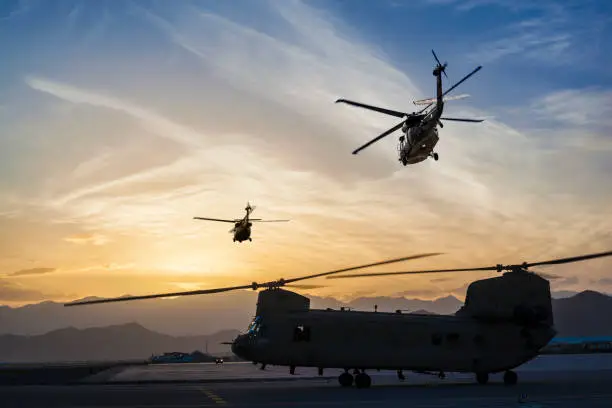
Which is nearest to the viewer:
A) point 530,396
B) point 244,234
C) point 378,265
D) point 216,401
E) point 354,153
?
point 216,401

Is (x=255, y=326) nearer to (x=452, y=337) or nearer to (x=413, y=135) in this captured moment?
(x=452, y=337)

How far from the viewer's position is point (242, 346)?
3497cm

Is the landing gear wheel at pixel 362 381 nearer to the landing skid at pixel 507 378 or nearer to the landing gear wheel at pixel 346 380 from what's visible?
the landing gear wheel at pixel 346 380

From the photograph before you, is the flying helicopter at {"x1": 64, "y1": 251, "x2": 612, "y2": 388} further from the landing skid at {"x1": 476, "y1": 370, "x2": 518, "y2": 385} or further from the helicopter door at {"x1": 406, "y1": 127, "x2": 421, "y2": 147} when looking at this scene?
the helicopter door at {"x1": 406, "y1": 127, "x2": 421, "y2": 147}

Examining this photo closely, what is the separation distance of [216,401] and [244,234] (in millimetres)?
53555

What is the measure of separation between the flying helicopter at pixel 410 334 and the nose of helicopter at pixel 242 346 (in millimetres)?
53

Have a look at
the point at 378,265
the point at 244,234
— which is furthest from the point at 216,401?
the point at 244,234

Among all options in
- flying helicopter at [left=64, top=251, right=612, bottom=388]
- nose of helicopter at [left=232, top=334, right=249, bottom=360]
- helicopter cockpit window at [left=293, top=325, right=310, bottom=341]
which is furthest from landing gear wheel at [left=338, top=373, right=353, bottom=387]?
nose of helicopter at [left=232, top=334, right=249, bottom=360]

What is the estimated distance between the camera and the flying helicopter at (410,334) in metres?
34.4

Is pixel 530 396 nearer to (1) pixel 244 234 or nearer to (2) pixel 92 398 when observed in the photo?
(2) pixel 92 398

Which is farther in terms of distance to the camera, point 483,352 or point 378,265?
point 483,352

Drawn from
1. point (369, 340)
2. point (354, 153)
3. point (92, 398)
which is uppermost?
point (354, 153)

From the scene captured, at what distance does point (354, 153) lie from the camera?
39844 mm

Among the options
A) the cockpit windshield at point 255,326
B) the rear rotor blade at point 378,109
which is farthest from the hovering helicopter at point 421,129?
the cockpit windshield at point 255,326
